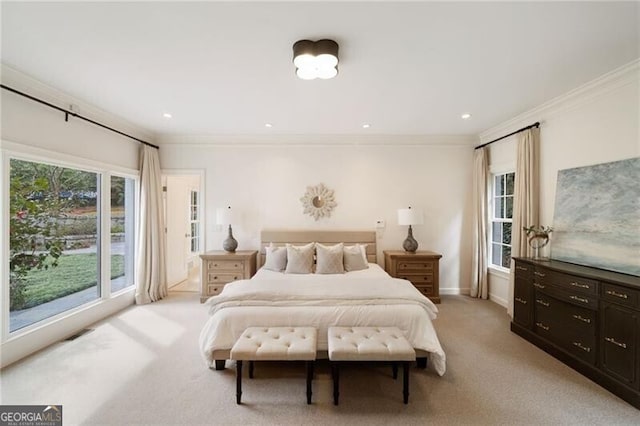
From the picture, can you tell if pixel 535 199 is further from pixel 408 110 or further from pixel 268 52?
pixel 268 52

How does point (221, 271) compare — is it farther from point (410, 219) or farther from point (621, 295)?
point (621, 295)

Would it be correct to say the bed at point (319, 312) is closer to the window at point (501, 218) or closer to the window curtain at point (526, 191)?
the window curtain at point (526, 191)

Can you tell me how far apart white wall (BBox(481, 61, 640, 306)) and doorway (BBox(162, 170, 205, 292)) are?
5227mm

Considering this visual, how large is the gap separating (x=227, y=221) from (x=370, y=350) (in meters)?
3.53

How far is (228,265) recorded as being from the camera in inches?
177

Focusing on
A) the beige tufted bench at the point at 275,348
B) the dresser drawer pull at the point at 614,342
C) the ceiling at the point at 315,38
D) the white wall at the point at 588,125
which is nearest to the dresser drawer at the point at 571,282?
the dresser drawer pull at the point at 614,342

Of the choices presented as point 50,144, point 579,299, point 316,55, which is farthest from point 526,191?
point 50,144

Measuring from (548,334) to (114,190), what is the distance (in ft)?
19.3

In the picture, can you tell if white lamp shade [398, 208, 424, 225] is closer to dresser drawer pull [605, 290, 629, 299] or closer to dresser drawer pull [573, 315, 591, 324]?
dresser drawer pull [573, 315, 591, 324]

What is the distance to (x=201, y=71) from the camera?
105 inches

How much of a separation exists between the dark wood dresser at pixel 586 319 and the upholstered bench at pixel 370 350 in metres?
1.73

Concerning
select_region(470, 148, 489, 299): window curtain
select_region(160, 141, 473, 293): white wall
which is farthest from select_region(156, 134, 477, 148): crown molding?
select_region(470, 148, 489, 299): window curtain

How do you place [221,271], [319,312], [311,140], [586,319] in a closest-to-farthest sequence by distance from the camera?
1. [586,319]
2. [319,312]
3. [221,271]
4. [311,140]

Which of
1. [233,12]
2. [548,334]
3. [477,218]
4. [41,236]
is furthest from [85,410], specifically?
[477,218]
